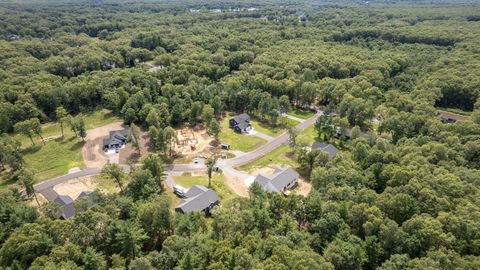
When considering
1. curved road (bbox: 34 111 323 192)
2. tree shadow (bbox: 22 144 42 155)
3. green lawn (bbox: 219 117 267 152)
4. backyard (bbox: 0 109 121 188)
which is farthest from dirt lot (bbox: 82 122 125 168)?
green lawn (bbox: 219 117 267 152)

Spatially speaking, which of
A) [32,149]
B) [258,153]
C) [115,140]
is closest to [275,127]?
[258,153]

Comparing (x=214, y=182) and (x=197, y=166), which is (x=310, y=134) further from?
(x=214, y=182)

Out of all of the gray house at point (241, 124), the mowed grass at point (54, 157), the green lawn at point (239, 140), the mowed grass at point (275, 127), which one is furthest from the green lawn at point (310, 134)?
the mowed grass at point (54, 157)

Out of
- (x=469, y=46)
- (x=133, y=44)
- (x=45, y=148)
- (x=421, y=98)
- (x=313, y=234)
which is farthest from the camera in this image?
(x=133, y=44)

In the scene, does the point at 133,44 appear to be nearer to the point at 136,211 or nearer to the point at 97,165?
the point at 97,165

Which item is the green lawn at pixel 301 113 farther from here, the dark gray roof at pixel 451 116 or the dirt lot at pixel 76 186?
the dirt lot at pixel 76 186

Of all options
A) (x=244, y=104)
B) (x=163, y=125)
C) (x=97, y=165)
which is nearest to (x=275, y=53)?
(x=244, y=104)
